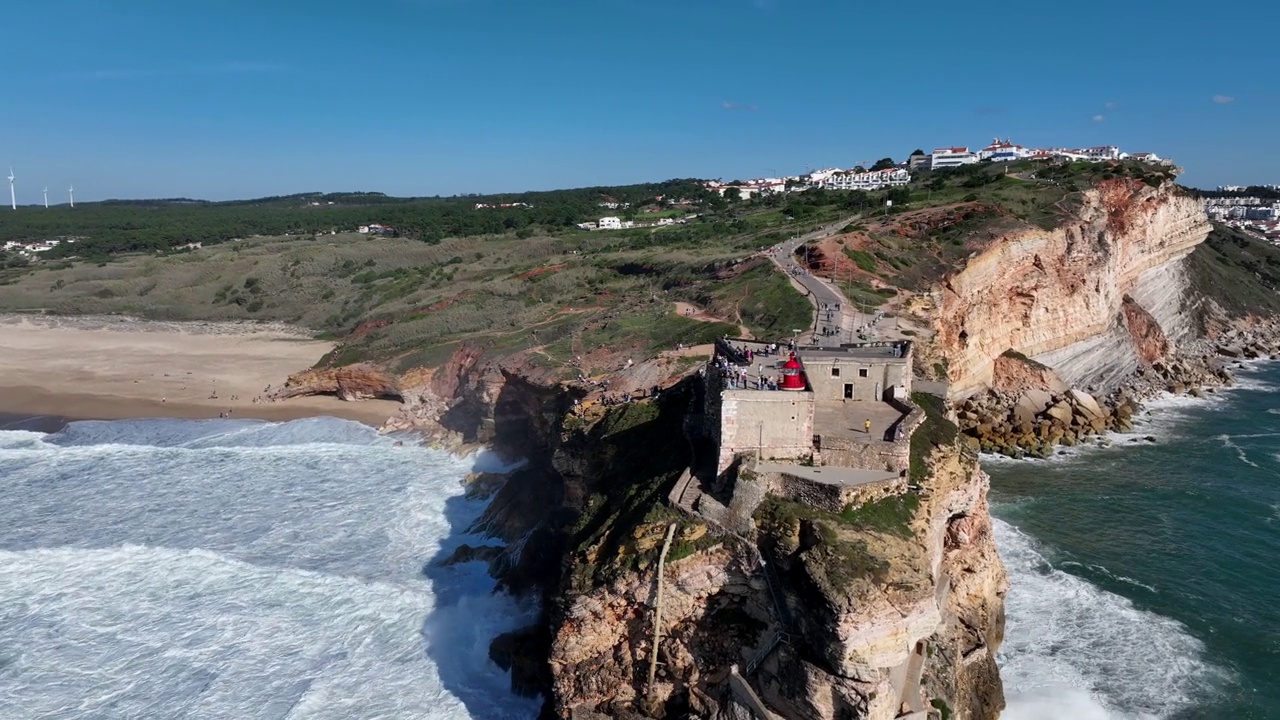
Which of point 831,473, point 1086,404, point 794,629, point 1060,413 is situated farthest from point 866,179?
point 794,629

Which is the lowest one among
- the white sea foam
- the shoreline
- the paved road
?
the white sea foam

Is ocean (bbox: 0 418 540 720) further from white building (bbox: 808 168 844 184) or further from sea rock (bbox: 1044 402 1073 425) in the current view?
white building (bbox: 808 168 844 184)

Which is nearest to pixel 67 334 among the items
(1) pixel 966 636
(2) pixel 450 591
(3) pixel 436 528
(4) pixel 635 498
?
(3) pixel 436 528

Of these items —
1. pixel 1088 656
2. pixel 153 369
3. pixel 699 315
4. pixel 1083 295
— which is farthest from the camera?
pixel 153 369

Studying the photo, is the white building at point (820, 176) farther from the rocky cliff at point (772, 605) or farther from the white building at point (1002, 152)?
the rocky cliff at point (772, 605)

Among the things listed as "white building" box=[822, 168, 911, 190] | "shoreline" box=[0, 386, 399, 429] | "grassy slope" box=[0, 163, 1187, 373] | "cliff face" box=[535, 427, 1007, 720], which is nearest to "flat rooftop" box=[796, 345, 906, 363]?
"cliff face" box=[535, 427, 1007, 720]

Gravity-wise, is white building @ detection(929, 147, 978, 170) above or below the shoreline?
above

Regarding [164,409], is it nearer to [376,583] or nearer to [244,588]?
[244,588]

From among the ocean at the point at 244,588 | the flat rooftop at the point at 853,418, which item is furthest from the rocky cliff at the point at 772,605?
the ocean at the point at 244,588
